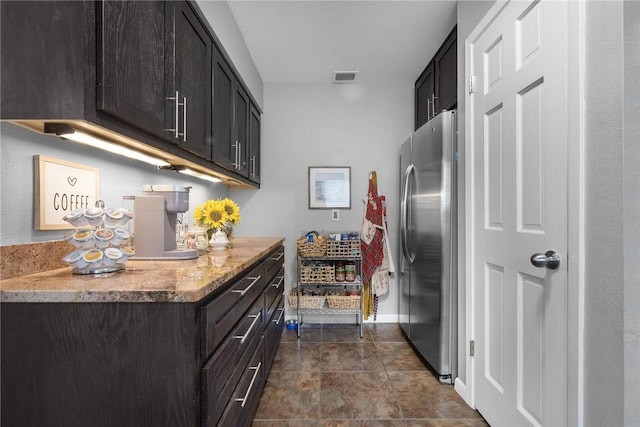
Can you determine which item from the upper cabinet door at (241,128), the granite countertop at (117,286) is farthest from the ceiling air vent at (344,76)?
the granite countertop at (117,286)

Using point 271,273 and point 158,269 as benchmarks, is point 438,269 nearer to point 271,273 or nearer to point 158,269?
point 271,273

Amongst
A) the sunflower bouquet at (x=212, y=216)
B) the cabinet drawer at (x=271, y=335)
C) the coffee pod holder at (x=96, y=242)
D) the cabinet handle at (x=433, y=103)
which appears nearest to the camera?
the coffee pod holder at (x=96, y=242)

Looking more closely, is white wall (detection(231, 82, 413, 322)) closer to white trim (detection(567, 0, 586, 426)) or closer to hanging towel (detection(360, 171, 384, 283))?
hanging towel (detection(360, 171, 384, 283))

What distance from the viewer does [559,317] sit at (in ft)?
3.95

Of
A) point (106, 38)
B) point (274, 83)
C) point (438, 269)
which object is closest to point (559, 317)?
point (438, 269)

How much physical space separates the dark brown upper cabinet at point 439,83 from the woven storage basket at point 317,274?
5.68 feet

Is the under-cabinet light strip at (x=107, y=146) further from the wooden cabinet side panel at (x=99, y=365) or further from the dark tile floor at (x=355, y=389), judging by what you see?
the dark tile floor at (x=355, y=389)

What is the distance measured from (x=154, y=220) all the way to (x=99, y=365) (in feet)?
2.44

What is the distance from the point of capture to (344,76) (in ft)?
10.4

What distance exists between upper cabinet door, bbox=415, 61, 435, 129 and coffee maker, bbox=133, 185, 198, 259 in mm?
2287

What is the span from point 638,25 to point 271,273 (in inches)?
83.1

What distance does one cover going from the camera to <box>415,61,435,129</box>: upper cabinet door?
2.79 meters

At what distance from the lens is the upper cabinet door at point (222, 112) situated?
6.07 ft

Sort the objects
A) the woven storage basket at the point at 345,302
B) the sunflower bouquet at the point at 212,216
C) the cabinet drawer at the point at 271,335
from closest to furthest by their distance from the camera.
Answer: the sunflower bouquet at the point at 212,216
the cabinet drawer at the point at 271,335
the woven storage basket at the point at 345,302
